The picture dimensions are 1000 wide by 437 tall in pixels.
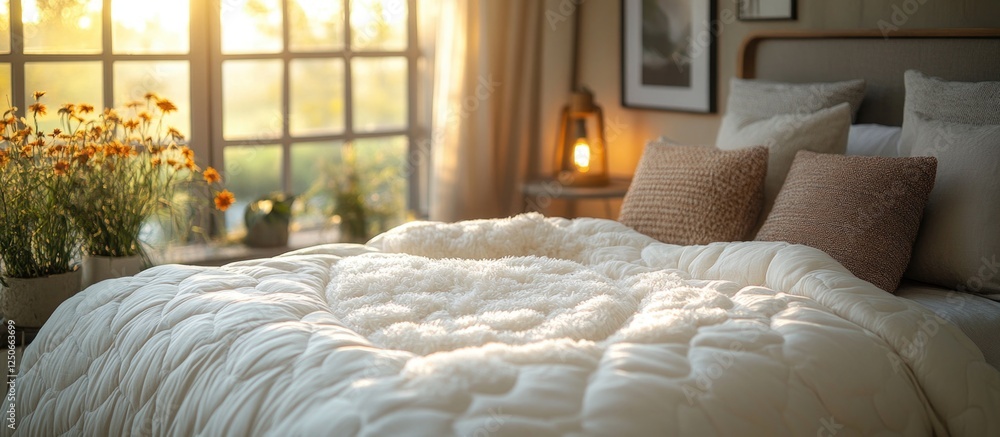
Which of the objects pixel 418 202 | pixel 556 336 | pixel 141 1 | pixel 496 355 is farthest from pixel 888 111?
pixel 141 1

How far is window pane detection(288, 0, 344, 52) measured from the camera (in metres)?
3.99

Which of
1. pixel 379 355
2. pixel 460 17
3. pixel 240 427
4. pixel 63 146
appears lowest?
pixel 240 427

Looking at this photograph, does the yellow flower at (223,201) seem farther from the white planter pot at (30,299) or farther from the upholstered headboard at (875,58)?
the upholstered headboard at (875,58)

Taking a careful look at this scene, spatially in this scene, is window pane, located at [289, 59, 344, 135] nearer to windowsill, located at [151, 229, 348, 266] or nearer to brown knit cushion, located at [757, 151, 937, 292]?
windowsill, located at [151, 229, 348, 266]

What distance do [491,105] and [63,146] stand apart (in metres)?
1.99

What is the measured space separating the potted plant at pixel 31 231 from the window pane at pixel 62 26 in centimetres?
101

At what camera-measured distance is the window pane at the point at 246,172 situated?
3941 millimetres

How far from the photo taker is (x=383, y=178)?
13.7 feet

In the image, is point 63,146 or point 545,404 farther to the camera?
point 63,146

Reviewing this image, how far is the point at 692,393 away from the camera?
1597 mm

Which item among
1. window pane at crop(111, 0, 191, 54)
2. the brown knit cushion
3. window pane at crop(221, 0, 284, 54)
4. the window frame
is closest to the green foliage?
window pane at crop(111, 0, 191, 54)

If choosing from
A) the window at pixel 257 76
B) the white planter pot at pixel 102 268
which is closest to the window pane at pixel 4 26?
the window at pixel 257 76

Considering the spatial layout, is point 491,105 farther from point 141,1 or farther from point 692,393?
point 692,393

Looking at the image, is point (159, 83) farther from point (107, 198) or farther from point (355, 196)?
point (107, 198)
